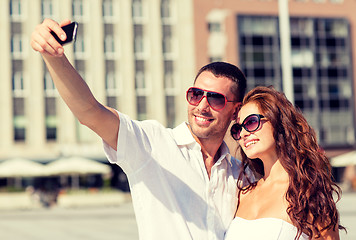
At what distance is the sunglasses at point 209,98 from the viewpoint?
12.0 ft

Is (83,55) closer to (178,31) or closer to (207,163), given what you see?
(178,31)

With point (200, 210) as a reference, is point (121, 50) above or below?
above

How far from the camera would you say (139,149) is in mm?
3340

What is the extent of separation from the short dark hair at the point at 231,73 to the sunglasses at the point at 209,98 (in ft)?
0.37

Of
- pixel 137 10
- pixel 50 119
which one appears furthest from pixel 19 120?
pixel 137 10

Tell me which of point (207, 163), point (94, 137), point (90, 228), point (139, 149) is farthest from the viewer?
point (94, 137)

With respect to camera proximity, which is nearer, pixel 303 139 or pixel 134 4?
pixel 303 139

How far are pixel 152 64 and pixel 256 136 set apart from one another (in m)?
46.0

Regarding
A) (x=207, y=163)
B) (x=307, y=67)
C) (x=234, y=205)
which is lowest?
(x=234, y=205)

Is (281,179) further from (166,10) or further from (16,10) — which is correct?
(166,10)

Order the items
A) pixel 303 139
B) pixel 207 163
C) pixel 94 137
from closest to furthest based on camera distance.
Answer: pixel 207 163 < pixel 303 139 < pixel 94 137

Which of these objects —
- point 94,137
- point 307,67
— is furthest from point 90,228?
point 307,67

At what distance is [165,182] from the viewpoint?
11.1 feet

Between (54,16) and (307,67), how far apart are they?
21340mm
